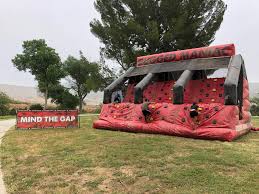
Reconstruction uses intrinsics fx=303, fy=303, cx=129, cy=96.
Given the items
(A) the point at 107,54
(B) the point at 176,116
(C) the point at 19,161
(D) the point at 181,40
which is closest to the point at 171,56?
(B) the point at 176,116

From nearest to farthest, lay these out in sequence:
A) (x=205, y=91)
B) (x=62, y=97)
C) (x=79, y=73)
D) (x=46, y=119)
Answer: (x=205, y=91)
(x=46, y=119)
(x=62, y=97)
(x=79, y=73)

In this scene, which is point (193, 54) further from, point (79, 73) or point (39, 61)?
point (79, 73)

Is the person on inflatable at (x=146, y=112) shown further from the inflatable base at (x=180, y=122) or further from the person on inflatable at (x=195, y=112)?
the person on inflatable at (x=195, y=112)

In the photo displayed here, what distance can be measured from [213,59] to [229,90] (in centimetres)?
327

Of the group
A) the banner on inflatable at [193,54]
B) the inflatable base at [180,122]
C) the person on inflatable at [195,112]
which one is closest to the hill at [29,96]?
the banner on inflatable at [193,54]

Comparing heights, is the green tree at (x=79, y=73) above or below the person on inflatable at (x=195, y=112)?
above

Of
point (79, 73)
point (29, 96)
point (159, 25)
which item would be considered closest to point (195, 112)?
point (159, 25)

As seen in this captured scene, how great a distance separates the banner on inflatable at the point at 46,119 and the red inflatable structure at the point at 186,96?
56.7 inches

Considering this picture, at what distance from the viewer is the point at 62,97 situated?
43.7m

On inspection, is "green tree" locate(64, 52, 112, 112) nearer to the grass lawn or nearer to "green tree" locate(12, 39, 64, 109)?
"green tree" locate(12, 39, 64, 109)

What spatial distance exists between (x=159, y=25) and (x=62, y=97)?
21166 millimetres

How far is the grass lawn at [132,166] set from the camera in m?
5.23

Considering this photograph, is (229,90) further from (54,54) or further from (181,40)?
(54,54)

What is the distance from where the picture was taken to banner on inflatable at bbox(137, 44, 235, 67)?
1273 cm
